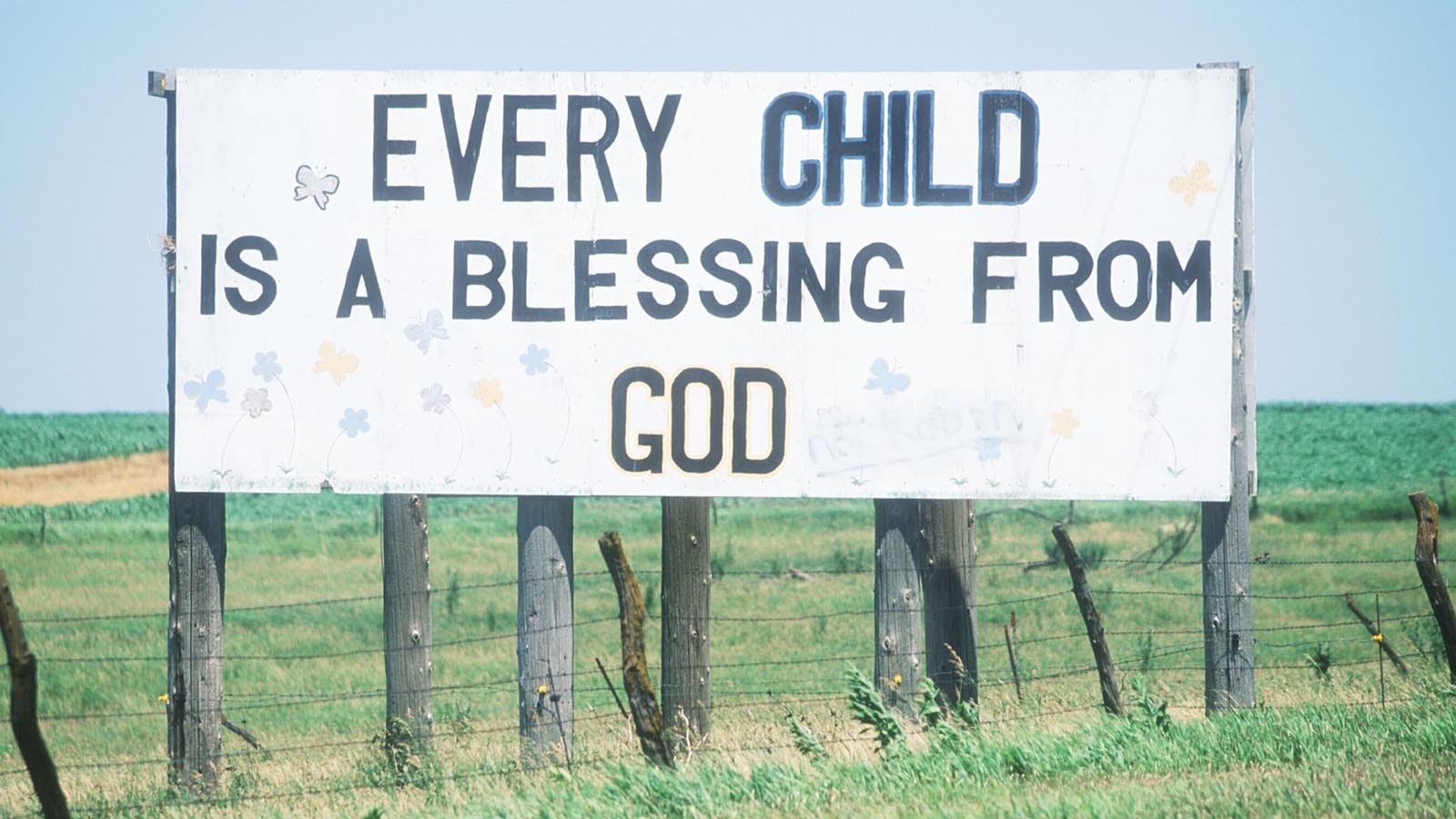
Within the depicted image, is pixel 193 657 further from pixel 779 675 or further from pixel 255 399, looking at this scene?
pixel 779 675

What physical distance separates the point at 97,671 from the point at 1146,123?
563 inches

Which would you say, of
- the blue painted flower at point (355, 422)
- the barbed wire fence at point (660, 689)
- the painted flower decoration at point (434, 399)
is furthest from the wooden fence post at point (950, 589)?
the blue painted flower at point (355, 422)

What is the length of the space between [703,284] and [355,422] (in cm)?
231

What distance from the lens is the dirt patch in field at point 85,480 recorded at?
167ft

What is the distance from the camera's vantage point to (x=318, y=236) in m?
8.75

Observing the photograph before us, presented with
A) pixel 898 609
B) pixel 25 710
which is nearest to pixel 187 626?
pixel 25 710

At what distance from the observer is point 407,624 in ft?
31.6

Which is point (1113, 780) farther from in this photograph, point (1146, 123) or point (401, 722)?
point (401, 722)

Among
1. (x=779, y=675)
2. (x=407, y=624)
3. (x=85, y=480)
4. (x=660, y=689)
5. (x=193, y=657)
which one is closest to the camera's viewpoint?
(x=193, y=657)

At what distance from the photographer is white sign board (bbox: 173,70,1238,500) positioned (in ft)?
28.2

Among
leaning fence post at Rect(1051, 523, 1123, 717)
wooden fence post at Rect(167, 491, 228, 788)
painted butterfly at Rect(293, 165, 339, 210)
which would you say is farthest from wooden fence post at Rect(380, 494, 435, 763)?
leaning fence post at Rect(1051, 523, 1123, 717)

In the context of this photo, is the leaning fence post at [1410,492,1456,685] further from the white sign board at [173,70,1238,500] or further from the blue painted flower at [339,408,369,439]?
the blue painted flower at [339,408,369,439]

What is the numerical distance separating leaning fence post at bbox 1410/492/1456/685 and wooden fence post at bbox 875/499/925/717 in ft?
9.76

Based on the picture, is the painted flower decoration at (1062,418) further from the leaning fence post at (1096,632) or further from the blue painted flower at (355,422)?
the blue painted flower at (355,422)
